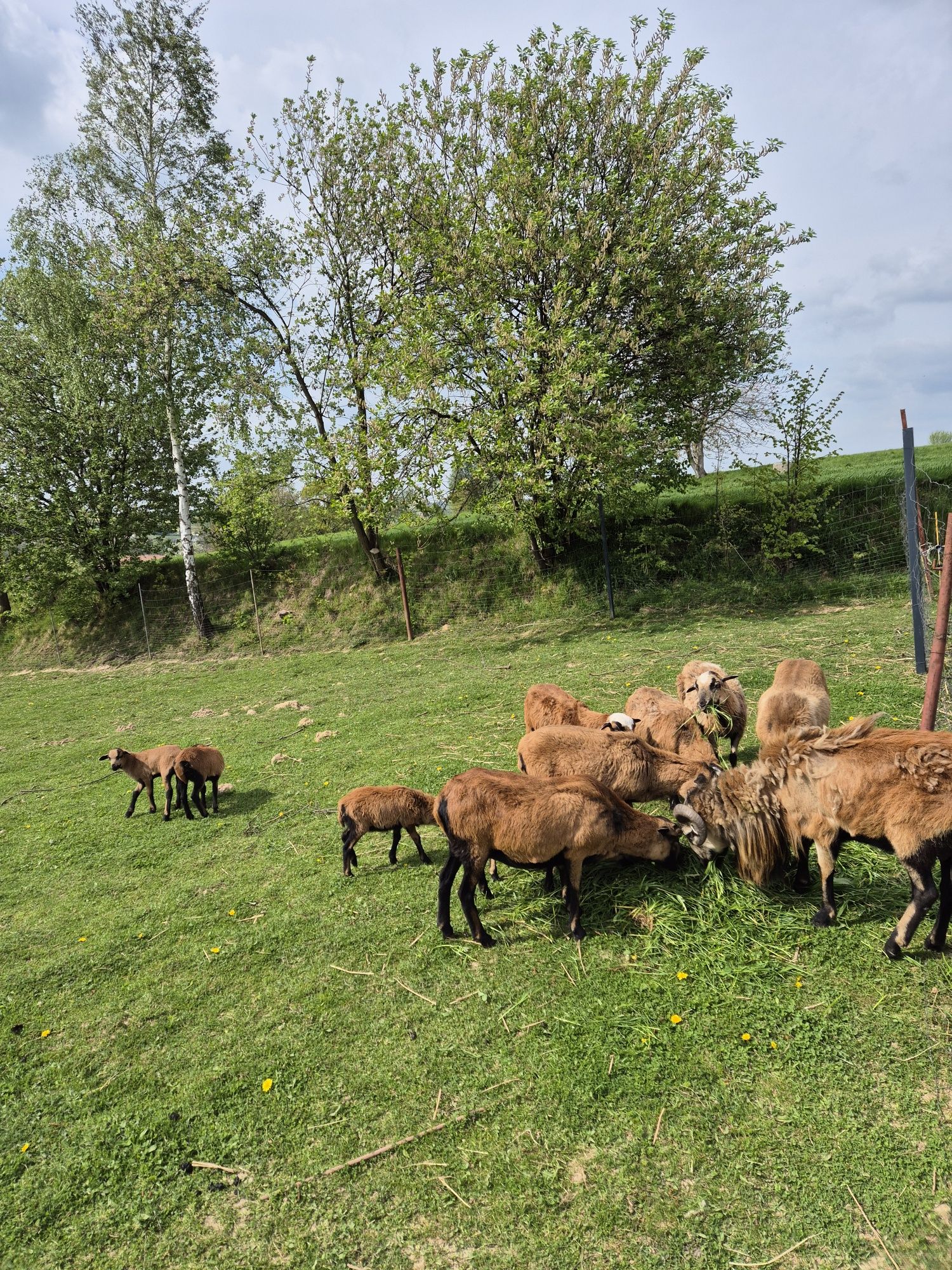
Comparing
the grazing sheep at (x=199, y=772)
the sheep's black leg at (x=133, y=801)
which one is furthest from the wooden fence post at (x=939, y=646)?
the sheep's black leg at (x=133, y=801)

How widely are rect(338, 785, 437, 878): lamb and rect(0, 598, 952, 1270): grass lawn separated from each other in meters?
0.37

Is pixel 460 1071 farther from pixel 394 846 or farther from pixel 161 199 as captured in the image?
pixel 161 199

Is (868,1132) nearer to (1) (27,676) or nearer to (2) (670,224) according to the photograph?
(2) (670,224)

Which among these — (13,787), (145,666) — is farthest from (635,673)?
(145,666)

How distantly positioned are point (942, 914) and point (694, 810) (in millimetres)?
1481

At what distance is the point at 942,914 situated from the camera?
3.97 meters

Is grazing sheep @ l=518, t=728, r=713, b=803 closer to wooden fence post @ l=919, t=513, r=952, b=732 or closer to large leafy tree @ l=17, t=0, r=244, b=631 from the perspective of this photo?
wooden fence post @ l=919, t=513, r=952, b=732

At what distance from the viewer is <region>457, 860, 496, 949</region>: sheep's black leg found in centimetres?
461

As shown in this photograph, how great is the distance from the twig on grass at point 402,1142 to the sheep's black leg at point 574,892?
4.41ft

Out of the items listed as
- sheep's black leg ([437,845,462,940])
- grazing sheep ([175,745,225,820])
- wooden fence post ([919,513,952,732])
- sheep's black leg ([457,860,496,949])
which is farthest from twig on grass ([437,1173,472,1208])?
grazing sheep ([175,745,225,820])

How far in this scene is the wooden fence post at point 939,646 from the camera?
555cm

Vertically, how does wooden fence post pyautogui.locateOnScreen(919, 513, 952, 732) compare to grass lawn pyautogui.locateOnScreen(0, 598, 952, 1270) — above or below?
above

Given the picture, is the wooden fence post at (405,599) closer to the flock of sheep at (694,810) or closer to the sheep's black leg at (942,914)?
the flock of sheep at (694,810)

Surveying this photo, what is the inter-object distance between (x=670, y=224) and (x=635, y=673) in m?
10.8
